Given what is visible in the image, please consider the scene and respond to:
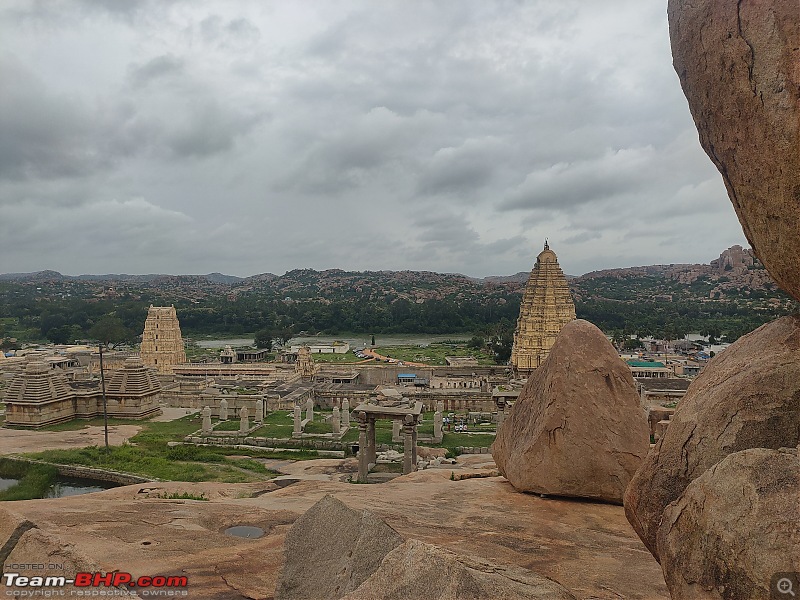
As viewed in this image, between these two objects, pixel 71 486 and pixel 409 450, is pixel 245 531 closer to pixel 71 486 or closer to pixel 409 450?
pixel 409 450

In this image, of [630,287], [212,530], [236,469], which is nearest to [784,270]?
[212,530]

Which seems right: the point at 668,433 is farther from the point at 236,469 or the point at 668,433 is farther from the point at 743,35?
the point at 236,469

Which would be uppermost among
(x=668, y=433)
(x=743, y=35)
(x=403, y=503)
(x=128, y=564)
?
(x=743, y=35)

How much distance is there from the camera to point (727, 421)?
3469 millimetres

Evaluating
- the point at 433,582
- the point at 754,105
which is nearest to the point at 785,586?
the point at 433,582

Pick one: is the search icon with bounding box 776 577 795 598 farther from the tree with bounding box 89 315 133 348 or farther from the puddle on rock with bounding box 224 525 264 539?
the tree with bounding box 89 315 133 348

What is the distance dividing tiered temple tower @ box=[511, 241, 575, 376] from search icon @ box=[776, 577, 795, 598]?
46369 millimetres

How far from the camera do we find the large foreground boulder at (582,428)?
7508mm

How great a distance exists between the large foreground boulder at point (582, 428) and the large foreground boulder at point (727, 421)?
355 centimetres

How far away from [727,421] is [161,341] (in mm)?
59005

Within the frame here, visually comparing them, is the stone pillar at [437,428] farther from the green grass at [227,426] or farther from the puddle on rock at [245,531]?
the puddle on rock at [245,531]

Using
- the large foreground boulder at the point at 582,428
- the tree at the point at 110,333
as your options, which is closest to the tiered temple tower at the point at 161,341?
the tree at the point at 110,333

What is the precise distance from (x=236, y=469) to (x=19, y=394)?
16752 millimetres

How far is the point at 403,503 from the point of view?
7.52 metres
